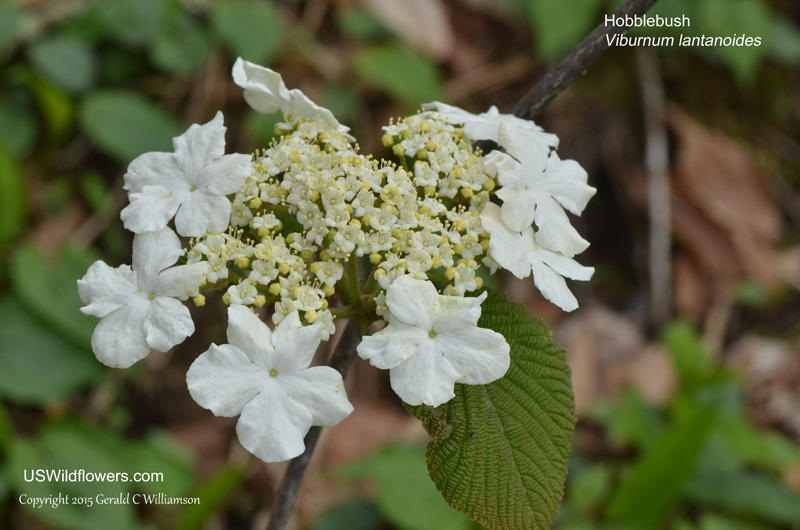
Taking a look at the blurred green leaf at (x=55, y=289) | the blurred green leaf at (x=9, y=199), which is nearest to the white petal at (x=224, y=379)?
the blurred green leaf at (x=55, y=289)

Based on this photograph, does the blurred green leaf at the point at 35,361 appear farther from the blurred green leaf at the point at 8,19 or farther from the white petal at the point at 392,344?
the white petal at the point at 392,344

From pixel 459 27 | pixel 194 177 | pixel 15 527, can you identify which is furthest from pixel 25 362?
pixel 459 27

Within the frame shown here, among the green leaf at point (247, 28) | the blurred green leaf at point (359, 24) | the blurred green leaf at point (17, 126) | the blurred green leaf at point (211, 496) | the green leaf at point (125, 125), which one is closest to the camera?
the blurred green leaf at point (211, 496)

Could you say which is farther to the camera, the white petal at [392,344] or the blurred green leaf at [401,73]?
the blurred green leaf at [401,73]

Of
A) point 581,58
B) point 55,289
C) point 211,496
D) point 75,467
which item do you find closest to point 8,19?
point 55,289

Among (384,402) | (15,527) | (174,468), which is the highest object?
(384,402)

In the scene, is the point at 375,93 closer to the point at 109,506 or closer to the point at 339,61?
the point at 339,61

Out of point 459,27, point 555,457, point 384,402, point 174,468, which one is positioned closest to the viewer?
point 555,457

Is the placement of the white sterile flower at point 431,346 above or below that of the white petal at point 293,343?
above
